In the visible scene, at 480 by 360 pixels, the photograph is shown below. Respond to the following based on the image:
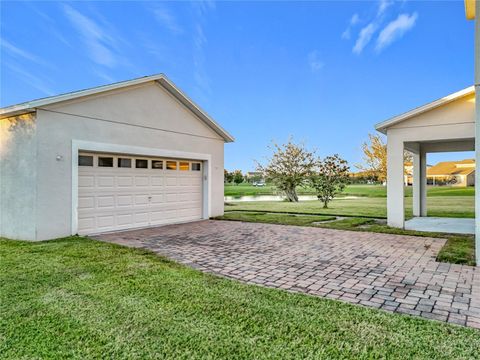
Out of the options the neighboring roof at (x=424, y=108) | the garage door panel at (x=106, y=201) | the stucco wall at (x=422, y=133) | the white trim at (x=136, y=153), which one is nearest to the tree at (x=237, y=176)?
the white trim at (x=136, y=153)

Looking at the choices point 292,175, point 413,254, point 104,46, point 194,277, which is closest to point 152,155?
point 194,277

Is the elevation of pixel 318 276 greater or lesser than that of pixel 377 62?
lesser

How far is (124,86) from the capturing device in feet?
32.5

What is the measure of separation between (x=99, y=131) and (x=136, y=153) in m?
1.36

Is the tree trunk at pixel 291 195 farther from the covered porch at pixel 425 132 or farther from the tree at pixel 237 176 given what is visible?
the tree at pixel 237 176

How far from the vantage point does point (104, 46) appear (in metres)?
18.5

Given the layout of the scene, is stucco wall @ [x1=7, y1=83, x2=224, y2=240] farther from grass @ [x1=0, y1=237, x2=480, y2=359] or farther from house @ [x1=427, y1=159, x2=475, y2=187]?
house @ [x1=427, y1=159, x2=475, y2=187]

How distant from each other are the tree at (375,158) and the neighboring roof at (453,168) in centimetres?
1991

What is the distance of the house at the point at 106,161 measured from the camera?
8227 millimetres

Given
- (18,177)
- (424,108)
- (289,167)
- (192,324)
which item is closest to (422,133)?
(424,108)

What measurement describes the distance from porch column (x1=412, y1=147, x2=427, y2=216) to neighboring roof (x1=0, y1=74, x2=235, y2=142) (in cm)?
831

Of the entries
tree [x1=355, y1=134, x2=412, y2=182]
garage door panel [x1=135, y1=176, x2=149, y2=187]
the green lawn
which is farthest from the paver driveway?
tree [x1=355, y1=134, x2=412, y2=182]

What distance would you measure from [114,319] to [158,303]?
59cm

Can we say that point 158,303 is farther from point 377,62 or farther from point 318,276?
point 377,62
